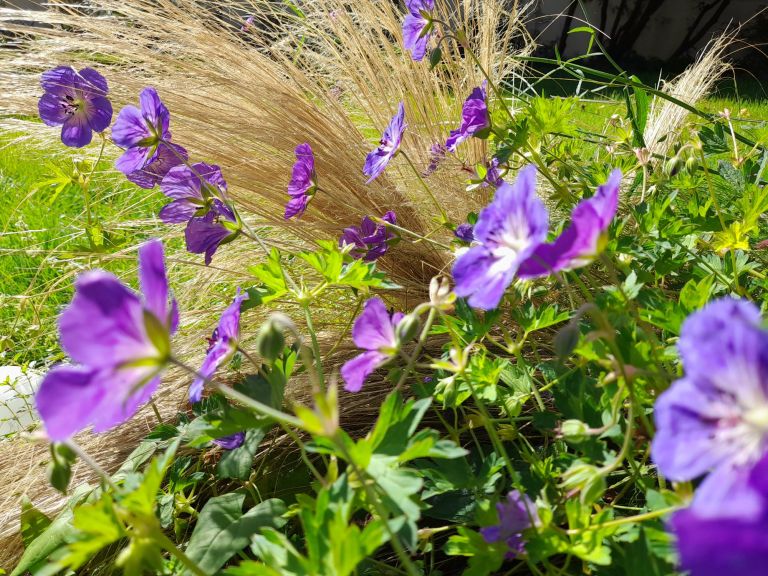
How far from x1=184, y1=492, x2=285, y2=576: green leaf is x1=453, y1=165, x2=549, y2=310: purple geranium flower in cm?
33

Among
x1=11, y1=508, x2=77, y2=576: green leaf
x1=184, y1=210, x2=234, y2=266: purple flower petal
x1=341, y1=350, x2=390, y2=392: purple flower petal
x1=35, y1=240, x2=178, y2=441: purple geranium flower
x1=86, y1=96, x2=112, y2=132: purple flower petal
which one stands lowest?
x1=11, y1=508, x2=77, y2=576: green leaf

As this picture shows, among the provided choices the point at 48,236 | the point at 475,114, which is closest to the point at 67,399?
the point at 475,114

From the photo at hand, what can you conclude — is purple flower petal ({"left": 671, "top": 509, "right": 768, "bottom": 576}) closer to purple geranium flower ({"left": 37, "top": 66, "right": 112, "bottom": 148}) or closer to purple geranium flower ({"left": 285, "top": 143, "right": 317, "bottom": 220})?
purple geranium flower ({"left": 285, "top": 143, "right": 317, "bottom": 220})

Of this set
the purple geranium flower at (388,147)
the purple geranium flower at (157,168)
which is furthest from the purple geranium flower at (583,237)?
the purple geranium flower at (157,168)

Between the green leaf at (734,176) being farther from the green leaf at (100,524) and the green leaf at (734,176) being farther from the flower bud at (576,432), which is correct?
A: the green leaf at (100,524)

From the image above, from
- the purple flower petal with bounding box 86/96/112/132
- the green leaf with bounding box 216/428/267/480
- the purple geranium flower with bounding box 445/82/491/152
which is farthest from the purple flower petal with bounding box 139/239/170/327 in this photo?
the purple flower petal with bounding box 86/96/112/132

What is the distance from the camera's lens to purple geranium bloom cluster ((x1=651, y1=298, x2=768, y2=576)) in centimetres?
28

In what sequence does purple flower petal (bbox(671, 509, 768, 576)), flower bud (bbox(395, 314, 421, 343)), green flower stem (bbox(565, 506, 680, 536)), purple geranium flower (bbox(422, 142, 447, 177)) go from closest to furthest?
1. purple flower petal (bbox(671, 509, 768, 576))
2. green flower stem (bbox(565, 506, 680, 536))
3. flower bud (bbox(395, 314, 421, 343))
4. purple geranium flower (bbox(422, 142, 447, 177))

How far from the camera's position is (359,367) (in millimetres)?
679

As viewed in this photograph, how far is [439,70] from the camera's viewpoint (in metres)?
1.79

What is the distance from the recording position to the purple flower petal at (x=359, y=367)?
2.18 feet

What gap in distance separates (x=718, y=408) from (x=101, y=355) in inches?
13.9

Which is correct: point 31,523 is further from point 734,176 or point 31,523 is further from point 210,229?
point 734,176

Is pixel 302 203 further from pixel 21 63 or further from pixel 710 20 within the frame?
pixel 710 20
